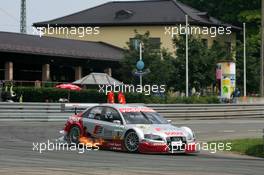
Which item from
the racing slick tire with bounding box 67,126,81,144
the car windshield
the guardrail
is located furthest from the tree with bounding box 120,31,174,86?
the car windshield

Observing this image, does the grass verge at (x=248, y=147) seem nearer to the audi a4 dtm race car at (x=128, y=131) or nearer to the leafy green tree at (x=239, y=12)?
the audi a4 dtm race car at (x=128, y=131)

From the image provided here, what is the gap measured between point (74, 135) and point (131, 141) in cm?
229

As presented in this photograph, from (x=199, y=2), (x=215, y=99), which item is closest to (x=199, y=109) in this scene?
(x=215, y=99)

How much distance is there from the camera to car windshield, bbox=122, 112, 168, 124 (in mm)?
20000

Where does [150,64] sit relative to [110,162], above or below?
above

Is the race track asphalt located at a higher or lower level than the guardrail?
lower

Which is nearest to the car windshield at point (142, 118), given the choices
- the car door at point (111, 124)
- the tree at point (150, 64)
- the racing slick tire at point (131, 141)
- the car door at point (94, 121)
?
the car door at point (111, 124)

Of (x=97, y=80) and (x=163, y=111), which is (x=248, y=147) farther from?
(x=97, y=80)

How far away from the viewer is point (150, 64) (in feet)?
169

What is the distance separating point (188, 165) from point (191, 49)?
3773cm

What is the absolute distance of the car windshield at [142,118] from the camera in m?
20.0

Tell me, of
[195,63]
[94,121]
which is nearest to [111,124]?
[94,121]

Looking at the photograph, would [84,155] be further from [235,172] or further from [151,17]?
[151,17]

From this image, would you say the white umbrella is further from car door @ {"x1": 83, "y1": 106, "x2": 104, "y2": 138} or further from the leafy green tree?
the leafy green tree
